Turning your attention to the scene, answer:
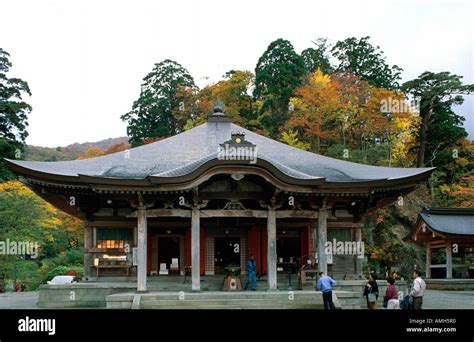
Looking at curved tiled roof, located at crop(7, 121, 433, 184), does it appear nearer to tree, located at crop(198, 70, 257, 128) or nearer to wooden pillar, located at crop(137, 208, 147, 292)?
wooden pillar, located at crop(137, 208, 147, 292)

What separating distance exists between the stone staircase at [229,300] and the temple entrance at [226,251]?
4.61m

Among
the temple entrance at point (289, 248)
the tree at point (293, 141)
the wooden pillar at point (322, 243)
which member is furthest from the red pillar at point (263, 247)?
the tree at point (293, 141)

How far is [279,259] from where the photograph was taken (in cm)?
2364

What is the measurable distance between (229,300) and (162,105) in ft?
135

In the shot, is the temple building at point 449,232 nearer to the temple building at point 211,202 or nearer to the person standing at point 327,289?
the temple building at point 211,202

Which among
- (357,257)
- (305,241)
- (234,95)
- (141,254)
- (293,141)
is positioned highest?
(234,95)

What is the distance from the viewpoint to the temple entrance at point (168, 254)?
23016mm

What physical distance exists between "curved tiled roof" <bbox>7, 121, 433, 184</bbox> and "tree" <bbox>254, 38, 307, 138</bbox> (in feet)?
Result: 70.5

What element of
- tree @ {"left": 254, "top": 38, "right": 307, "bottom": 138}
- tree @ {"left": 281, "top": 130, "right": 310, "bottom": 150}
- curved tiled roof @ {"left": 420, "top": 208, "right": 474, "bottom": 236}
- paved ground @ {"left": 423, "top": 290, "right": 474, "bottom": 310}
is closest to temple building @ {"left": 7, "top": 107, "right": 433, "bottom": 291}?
paved ground @ {"left": 423, "top": 290, "right": 474, "bottom": 310}

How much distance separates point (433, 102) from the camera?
4528 cm

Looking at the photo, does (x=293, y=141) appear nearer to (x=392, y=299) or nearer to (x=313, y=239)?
(x=313, y=239)

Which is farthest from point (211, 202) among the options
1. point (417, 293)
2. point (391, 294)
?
point (417, 293)

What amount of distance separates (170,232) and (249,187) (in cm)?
431
